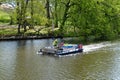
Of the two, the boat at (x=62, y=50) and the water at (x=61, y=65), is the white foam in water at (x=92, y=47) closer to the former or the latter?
the water at (x=61, y=65)

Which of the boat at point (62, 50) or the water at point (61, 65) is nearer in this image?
the water at point (61, 65)

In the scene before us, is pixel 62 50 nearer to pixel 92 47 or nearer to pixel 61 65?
pixel 92 47

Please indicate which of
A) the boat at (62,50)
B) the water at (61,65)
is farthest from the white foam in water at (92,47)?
the boat at (62,50)

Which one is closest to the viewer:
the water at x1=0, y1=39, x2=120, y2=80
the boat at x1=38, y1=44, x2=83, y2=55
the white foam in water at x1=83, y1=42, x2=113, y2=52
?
the water at x1=0, y1=39, x2=120, y2=80

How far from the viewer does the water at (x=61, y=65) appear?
1412 inches

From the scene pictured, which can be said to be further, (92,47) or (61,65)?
(92,47)

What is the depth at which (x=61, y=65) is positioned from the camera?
42.1m

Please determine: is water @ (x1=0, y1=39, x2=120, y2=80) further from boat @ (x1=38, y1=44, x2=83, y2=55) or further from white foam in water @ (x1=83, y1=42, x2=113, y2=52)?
boat @ (x1=38, y1=44, x2=83, y2=55)

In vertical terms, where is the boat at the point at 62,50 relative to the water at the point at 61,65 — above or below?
above

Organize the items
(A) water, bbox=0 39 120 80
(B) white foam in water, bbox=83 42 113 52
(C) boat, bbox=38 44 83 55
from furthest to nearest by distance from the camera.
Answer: (B) white foam in water, bbox=83 42 113 52 → (C) boat, bbox=38 44 83 55 → (A) water, bbox=0 39 120 80

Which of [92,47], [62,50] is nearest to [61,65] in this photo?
[62,50]

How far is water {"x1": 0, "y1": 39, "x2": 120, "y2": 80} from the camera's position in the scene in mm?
35875

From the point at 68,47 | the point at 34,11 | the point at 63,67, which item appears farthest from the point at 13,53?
the point at 34,11

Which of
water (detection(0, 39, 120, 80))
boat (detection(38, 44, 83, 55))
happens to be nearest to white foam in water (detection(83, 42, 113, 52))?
water (detection(0, 39, 120, 80))
